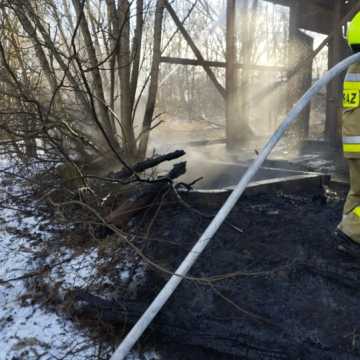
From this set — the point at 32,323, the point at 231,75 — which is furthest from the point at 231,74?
the point at 32,323

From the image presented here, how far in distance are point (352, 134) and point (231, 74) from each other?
484 centimetres

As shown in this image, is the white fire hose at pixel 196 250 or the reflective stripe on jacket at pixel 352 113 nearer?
the white fire hose at pixel 196 250

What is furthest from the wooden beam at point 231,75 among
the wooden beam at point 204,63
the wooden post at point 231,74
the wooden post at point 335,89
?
the wooden post at point 335,89

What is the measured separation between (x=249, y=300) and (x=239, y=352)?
0.40m

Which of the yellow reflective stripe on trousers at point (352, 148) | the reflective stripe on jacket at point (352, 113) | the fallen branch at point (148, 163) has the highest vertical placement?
the reflective stripe on jacket at point (352, 113)

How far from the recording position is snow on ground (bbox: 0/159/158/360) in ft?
6.97

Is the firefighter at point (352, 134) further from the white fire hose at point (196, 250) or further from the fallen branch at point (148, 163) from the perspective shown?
the fallen branch at point (148, 163)

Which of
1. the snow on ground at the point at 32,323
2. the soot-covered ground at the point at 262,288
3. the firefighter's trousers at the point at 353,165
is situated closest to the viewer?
the soot-covered ground at the point at 262,288

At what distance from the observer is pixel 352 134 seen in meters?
2.45

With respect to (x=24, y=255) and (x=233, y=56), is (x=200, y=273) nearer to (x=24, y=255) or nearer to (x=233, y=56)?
(x=24, y=255)

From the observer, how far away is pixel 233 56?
689cm

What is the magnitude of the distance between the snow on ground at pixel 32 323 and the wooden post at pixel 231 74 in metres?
4.75

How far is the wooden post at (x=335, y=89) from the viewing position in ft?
23.6

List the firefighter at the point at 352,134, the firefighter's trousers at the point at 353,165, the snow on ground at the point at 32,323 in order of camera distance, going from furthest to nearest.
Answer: the firefighter's trousers at the point at 353,165
the firefighter at the point at 352,134
the snow on ground at the point at 32,323
